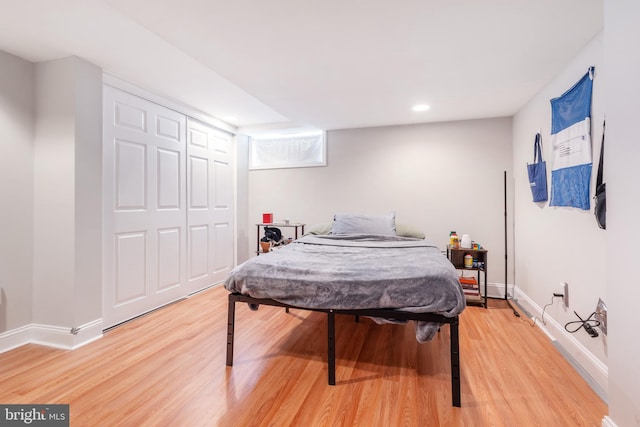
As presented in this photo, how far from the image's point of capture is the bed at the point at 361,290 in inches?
68.4

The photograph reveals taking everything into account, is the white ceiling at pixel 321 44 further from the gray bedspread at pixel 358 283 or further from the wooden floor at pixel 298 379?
the wooden floor at pixel 298 379

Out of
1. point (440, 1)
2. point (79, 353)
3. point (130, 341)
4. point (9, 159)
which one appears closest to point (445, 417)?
point (440, 1)

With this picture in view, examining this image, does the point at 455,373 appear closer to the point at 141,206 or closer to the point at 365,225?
the point at 365,225

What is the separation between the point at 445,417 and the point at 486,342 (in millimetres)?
1116

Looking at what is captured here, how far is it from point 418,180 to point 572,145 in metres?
1.85

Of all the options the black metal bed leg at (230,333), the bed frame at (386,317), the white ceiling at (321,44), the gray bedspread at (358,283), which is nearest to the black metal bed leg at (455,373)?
the bed frame at (386,317)

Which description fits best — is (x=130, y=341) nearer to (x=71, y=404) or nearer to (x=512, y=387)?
(x=71, y=404)

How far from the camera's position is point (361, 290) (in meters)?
1.84

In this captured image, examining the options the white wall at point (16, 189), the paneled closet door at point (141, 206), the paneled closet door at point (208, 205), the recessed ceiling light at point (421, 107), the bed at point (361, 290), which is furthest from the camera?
the paneled closet door at point (208, 205)

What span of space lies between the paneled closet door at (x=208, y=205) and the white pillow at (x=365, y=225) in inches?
66.2

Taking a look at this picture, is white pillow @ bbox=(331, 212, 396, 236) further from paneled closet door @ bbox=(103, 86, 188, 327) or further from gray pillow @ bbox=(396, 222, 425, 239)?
paneled closet door @ bbox=(103, 86, 188, 327)

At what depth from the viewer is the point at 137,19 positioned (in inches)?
68.0

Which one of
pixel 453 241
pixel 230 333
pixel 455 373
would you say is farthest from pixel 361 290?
pixel 453 241

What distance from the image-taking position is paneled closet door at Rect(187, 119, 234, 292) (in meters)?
3.60
